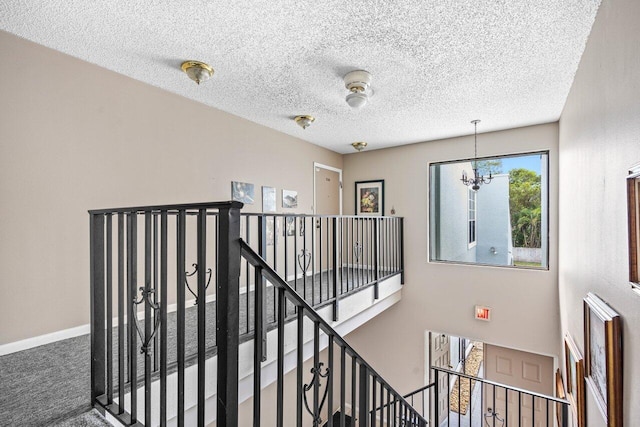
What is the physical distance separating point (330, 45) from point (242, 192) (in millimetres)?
1984

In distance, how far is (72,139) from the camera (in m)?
2.33

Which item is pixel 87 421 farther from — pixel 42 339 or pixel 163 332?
pixel 42 339

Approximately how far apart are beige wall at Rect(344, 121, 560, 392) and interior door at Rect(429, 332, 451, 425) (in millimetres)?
257

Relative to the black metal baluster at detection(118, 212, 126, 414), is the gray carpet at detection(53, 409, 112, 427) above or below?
below

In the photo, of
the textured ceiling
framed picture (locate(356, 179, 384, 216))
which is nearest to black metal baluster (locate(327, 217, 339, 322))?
the textured ceiling

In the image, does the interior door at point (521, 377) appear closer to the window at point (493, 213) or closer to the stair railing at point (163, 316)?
the window at point (493, 213)

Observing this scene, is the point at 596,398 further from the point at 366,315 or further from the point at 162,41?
the point at 162,41

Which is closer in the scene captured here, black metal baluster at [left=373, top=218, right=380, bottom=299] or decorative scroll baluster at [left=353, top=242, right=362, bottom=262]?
decorative scroll baluster at [left=353, top=242, right=362, bottom=262]

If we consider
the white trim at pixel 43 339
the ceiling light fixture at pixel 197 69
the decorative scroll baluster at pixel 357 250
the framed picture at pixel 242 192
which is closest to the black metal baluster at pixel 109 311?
the white trim at pixel 43 339

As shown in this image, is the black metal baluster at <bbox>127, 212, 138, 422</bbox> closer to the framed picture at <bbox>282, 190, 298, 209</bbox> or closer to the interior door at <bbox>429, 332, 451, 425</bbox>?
the framed picture at <bbox>282, 190, 298, 209</bbox>

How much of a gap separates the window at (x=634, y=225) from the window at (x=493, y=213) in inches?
113

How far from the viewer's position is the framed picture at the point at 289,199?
425 cm

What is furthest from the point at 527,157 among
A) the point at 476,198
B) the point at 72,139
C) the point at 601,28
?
the point at 72,139

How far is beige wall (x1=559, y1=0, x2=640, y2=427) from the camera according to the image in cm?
130
